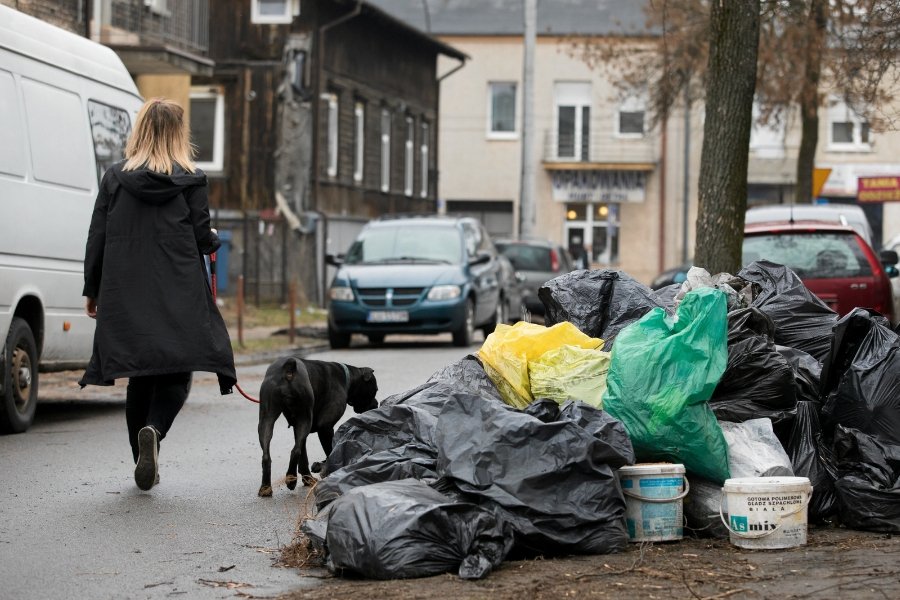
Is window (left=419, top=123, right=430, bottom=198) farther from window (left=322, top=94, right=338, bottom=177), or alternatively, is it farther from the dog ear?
the dog ear

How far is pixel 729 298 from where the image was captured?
8.02 meters

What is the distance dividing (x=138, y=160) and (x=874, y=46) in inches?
431

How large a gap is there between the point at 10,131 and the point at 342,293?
1008 cm

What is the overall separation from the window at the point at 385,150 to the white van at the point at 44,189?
28360mm

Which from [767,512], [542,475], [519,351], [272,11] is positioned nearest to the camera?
[542,475]

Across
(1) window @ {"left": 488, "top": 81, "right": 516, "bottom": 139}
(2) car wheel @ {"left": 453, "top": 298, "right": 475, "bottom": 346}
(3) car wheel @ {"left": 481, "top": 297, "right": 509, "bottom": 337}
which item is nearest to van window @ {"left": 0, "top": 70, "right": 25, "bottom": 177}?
(2) car wheel @ {"left": 453, "top": 298, "right": 475, "bottom": 346}

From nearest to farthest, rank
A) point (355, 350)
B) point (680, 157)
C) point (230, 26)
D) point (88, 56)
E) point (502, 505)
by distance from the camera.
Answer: point (502, 505)
point (88, 56)
point (355, 350)
point (230, 26)
point (680, 157)

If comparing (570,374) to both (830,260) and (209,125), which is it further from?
(209,125)

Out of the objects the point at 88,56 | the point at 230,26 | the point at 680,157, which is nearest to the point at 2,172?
the point at 88,56

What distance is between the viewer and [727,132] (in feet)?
40.6

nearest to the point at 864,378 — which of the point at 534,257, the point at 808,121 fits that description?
the point at 808,121

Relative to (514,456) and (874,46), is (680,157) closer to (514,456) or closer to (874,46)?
(874,46)

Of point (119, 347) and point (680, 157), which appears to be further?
point (680, 157)

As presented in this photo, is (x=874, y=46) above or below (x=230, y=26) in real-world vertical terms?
below
